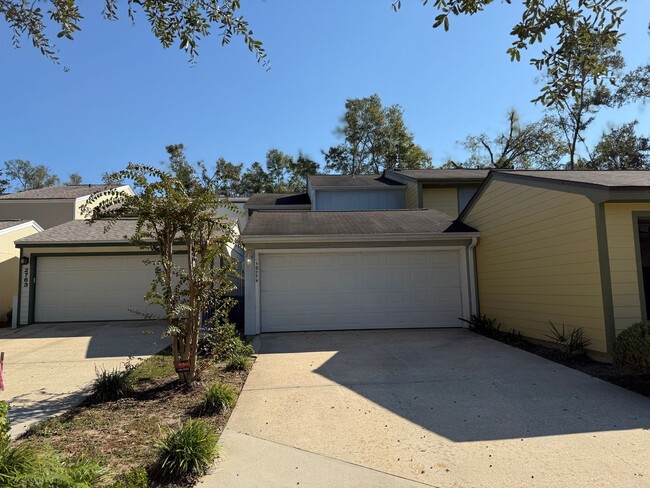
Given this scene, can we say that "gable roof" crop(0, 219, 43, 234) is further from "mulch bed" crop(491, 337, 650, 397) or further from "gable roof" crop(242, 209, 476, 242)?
"mulch bed" crop(491, 337, 650, 397)

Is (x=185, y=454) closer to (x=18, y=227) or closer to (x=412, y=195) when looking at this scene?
(x=412, y=195)

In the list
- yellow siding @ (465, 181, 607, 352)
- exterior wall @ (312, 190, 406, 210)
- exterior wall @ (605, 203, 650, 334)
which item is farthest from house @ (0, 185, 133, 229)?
exterior wall @ (605, 203, 650, 334)

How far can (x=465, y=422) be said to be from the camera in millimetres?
4504

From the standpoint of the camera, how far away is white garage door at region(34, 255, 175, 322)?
1288 cm

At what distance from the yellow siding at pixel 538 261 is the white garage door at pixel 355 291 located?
118cm

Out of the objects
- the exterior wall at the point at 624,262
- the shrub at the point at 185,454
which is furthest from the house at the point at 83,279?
the exterior wall at the point at 624,262

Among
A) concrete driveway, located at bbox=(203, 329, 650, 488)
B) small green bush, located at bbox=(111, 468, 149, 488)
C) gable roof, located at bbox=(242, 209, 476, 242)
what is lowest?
concrete driveway, located at bbox=(203, 329, 650, 488)

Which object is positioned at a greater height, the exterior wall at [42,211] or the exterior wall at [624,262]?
the exterior wall at [42,211]

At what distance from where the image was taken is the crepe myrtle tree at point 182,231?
18.5 feet

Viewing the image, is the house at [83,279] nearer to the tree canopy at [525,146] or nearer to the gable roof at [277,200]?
the gable roof at [277,200]

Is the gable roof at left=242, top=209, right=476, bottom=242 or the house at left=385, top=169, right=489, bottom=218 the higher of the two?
the house at left=385, top=169, right=489, bottom=218

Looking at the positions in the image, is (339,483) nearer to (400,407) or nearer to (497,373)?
(400,407)

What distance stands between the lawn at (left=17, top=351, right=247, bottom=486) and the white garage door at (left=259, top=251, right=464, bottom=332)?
4.34m

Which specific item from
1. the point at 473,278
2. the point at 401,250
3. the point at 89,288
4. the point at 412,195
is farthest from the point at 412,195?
the point at 89,288
